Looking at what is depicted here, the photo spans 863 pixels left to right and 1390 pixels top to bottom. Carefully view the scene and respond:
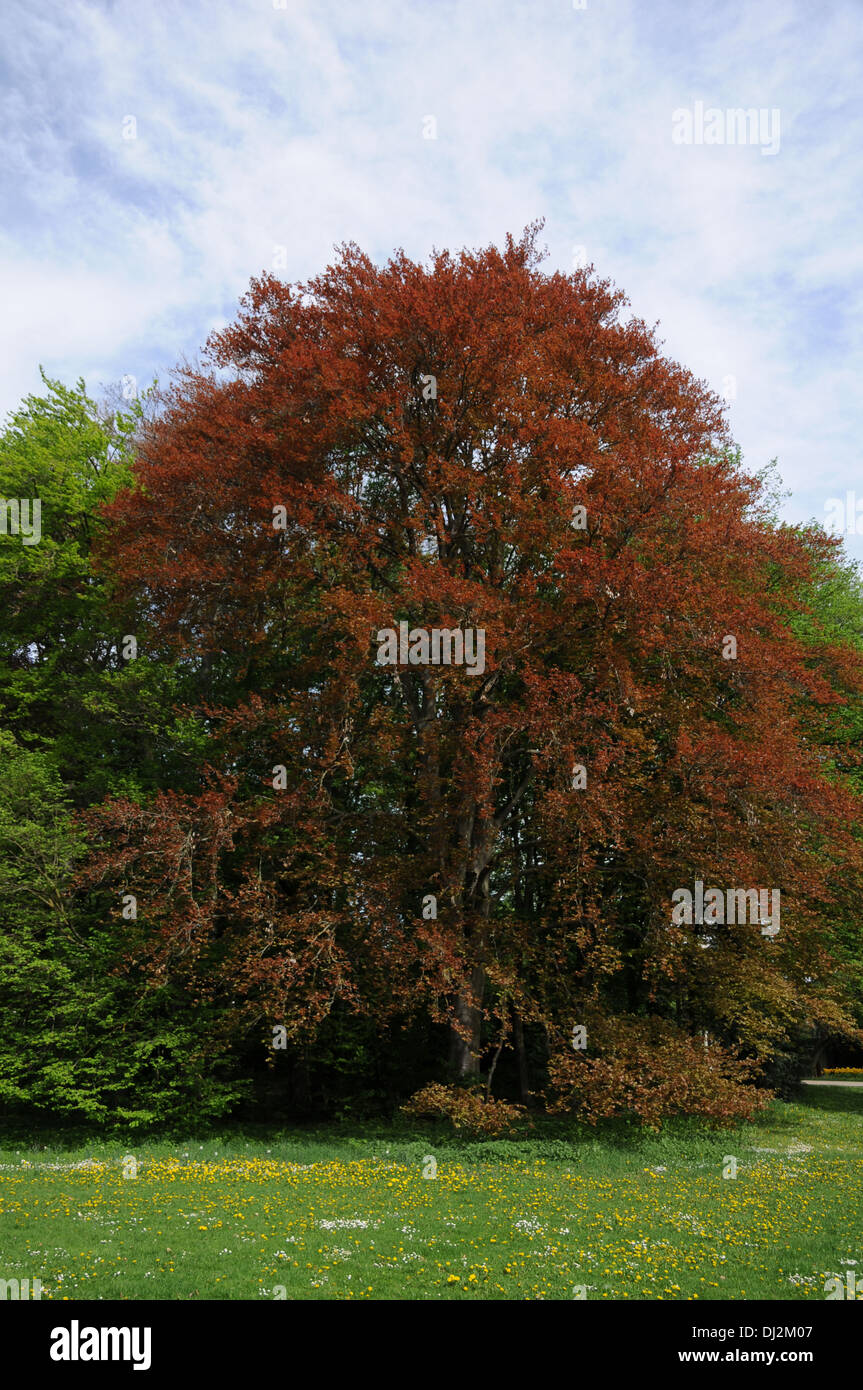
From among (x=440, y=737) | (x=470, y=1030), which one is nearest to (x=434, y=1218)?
(x=470, y=1030)

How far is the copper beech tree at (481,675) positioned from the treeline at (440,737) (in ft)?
0.28

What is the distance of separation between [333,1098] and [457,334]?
16.9 m

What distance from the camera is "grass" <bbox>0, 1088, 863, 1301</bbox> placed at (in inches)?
276

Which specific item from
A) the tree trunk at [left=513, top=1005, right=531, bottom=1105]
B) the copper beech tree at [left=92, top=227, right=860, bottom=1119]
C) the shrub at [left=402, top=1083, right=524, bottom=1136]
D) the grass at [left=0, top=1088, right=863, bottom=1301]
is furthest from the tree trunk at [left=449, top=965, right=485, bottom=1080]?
the tree trunk at [left=513, top=1005, right=531, bottom=1105]

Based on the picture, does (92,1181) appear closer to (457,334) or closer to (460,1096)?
(460,1096)

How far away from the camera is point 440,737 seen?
54.5 feet

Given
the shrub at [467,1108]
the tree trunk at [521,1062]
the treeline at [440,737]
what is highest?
the treeline at [440,737]

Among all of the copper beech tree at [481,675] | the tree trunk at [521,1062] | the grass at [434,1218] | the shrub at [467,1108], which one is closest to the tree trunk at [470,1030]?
the copper beech tree at [481,675]

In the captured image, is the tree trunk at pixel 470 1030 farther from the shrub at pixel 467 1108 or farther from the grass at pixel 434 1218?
the grass at pixel 434 1218

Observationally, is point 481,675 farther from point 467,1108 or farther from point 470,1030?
point 467,1108

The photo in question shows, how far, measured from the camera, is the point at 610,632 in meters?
16.2

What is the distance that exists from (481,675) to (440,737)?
1.42 m

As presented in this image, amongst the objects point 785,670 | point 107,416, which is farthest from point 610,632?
point 107,416

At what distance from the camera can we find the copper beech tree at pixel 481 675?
1532 cm
